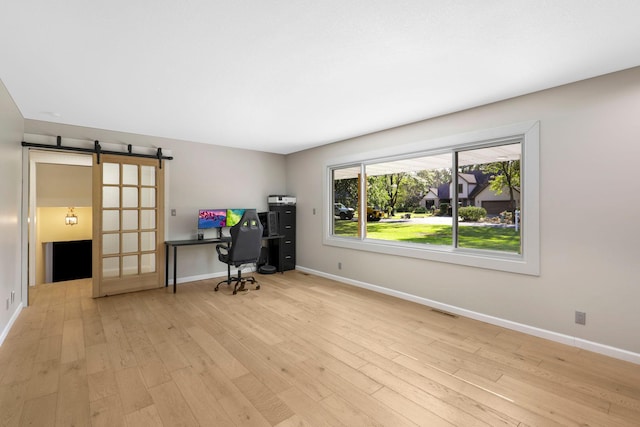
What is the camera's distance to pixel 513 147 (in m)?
3.10

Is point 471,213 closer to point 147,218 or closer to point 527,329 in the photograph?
point 527,329

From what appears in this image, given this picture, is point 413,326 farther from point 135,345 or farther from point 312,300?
point 135,345

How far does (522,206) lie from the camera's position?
116 inches

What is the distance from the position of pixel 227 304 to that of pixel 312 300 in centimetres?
113

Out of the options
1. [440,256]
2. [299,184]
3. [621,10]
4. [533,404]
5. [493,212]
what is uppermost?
[621,10]

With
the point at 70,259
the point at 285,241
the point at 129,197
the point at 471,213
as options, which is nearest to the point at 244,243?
the point at 285,241

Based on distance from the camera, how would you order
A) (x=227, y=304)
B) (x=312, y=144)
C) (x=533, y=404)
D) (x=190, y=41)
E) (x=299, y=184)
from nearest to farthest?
1. (x=533, y=404)
2. (x=190, y=41)
3. (x=227, y=304)
4. (x=312, y=144)
5. (x=299, y=184)

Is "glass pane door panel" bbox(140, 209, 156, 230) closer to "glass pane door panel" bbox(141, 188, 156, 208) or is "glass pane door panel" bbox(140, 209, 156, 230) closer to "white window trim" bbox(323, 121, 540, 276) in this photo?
"glass pane door panel" bbox(141, 188, 156, 208)

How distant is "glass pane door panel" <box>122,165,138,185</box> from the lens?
439 centimetres

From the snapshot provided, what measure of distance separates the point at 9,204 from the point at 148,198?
169 cm

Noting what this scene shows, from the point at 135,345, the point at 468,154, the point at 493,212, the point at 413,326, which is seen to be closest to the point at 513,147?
the point at 468,154

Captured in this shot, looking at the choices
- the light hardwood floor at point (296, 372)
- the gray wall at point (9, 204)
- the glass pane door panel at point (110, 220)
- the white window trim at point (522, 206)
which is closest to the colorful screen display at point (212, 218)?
the glass pane door panel at point (110, 220)

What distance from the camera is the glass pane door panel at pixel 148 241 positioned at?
4543 mm

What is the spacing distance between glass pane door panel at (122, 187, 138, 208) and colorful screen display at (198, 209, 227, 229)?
0.95 m
